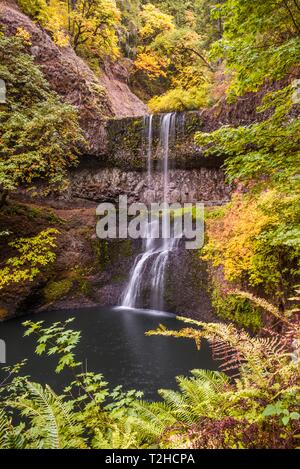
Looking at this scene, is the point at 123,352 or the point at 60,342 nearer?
the point at 60,342

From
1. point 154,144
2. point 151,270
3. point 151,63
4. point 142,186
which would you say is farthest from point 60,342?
point 151,63

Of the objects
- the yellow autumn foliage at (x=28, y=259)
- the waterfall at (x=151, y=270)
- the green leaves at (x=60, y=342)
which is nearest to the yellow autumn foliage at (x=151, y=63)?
the waterfall at (x=151, y=270)

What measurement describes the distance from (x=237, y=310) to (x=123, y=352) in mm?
2915

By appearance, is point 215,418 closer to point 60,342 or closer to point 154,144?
point 60,342

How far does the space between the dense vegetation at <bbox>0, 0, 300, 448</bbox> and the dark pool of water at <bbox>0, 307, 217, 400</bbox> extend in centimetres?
45

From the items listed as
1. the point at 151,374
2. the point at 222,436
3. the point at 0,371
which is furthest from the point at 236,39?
the point at 0,371

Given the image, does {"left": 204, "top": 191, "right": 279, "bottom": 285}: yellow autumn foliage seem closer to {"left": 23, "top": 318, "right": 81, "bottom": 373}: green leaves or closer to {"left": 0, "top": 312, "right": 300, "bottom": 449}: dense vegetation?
{"left": 0, "top": 312, "right": 300, "bottom": 449}: dense vegetation

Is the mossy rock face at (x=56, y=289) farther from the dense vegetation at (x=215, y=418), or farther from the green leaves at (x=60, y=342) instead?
the dense vegetation at (x=215, y=418)

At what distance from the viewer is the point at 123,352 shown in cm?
738

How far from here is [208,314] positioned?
8.52 m

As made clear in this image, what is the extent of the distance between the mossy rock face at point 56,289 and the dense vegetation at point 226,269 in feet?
2.44

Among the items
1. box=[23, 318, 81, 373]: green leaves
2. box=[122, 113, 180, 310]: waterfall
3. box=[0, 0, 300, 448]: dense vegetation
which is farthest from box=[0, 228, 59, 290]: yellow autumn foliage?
box=[23, 318, 81, 373]: green leaves
